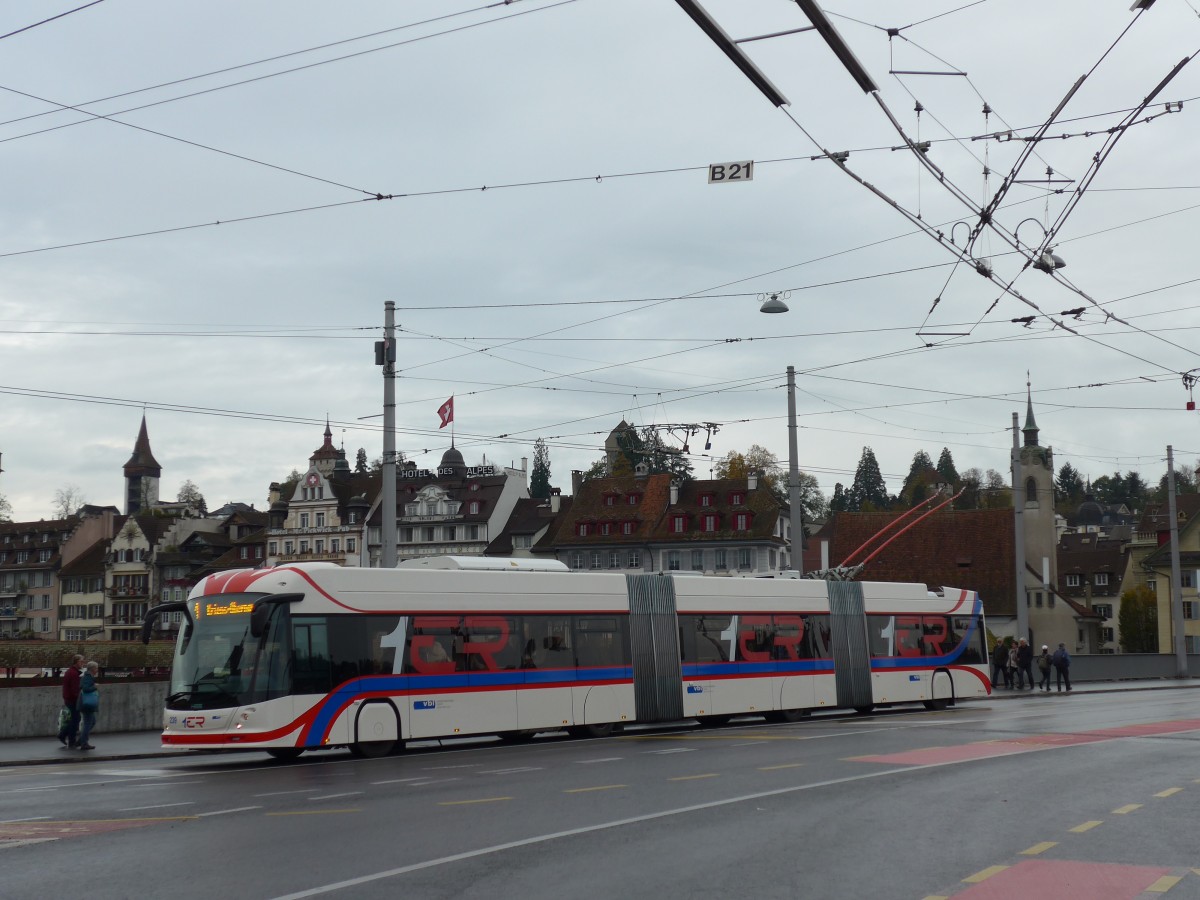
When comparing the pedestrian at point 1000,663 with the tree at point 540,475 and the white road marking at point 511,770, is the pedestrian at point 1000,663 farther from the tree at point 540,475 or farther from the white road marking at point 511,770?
the tree at point 540,475

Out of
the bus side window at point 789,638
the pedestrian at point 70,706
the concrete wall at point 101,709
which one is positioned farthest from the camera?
the bus side window at point 789,638

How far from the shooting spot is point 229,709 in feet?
64.8

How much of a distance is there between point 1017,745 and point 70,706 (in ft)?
51.4

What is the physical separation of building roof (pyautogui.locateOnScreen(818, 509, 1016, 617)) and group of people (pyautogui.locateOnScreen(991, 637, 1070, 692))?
2884cm

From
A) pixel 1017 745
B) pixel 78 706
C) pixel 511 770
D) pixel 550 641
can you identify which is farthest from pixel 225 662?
pixel 1017 745

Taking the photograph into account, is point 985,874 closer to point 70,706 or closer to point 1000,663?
point 70,706

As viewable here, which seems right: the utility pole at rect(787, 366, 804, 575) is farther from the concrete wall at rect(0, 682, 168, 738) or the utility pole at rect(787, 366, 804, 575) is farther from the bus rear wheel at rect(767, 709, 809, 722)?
the concrete wall at rect(0, 682, 168, 738)

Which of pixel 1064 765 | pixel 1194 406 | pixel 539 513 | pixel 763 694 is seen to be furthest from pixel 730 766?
A: pixel 539 513

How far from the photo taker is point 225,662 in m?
20.1

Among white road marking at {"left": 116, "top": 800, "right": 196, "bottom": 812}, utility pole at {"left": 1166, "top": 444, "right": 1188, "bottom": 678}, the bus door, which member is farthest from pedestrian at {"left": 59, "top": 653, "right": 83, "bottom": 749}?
utility pole at {"left": 1166, "top": 444, "right": 1188, "bottom": 678}

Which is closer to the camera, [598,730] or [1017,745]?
[1017,745]

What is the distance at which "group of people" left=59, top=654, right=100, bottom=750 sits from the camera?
23312mm

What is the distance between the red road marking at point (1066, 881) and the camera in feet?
29.1

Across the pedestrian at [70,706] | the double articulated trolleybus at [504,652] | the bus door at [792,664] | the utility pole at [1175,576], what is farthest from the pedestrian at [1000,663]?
the pedestrian at [70,706]
